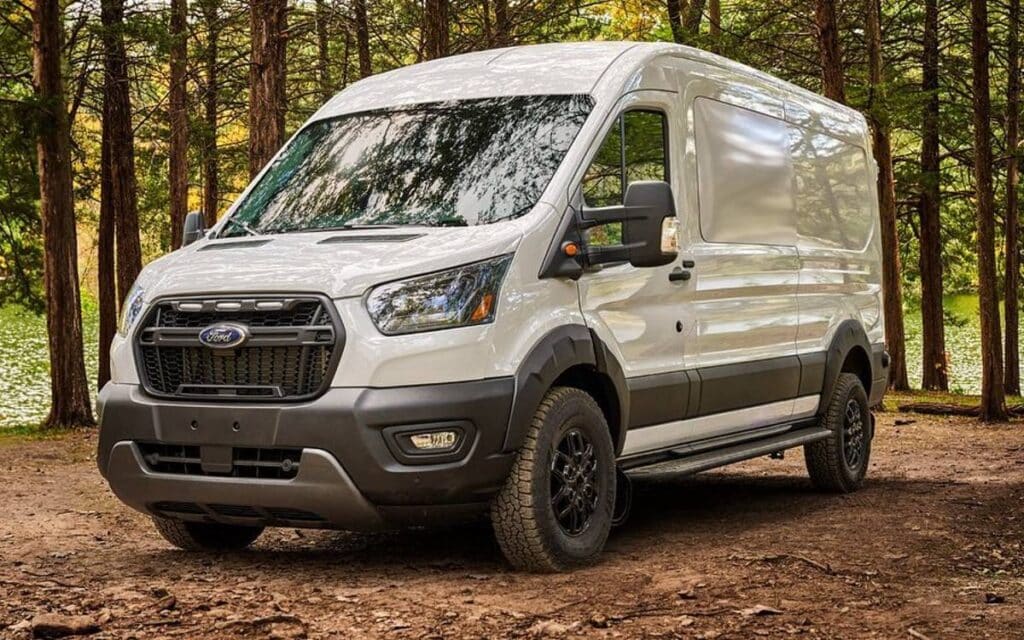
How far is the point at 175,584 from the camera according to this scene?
20.8 feet

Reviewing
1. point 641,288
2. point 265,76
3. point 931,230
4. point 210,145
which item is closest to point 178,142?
point 210,145

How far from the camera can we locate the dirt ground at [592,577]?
17.9 ft

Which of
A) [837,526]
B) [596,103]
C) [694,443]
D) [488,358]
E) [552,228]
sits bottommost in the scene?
[837,526]

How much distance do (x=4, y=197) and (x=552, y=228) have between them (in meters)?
18.4

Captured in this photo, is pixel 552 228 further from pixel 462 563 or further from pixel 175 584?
pixel 175 584

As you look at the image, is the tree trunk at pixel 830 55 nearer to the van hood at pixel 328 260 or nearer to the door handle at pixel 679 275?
the door handle at pixel 679 275

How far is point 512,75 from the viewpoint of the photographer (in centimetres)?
759

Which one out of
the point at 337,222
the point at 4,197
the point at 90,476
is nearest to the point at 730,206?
the point at 337,222

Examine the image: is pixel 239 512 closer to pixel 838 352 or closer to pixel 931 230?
pixel 838 352

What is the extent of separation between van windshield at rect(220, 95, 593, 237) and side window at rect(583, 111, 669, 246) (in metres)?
0.22

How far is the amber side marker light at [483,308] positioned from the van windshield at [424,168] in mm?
613

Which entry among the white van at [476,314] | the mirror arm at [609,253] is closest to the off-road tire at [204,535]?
the white van at [476,314]

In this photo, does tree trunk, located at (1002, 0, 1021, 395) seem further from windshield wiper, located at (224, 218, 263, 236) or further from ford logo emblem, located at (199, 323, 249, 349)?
ford logo emblem, located at (199, 323, 249, 349)

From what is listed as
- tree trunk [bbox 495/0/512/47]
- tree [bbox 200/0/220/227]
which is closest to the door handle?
tree trunk [bbox 495/0/512/47]
